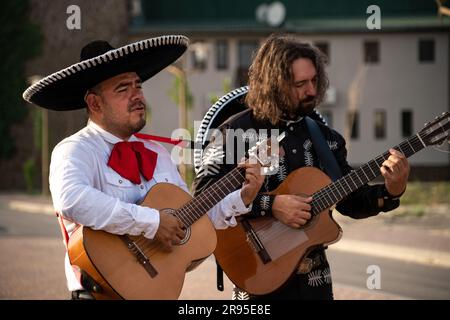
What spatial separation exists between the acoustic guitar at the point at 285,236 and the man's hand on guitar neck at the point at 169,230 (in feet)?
2.24

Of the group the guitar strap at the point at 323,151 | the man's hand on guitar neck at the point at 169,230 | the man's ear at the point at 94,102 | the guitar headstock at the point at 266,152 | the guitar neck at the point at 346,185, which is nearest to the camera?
the man's hand on guitar neck at the point at 169,230

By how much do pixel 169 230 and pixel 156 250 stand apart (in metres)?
0.14

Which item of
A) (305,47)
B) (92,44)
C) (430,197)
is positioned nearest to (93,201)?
(92,44)

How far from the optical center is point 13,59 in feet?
155

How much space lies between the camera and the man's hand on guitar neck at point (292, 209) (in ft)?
15.5

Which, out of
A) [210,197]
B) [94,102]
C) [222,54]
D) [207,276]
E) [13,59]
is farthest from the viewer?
[13,59]

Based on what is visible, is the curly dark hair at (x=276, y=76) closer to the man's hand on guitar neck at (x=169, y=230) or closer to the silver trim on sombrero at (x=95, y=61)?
the silver trim on sombrero at (x=95, y=61)

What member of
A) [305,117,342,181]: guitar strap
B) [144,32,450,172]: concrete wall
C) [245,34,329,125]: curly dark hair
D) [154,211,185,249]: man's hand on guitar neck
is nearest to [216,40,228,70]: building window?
[144,32,450,172]: concrete wall

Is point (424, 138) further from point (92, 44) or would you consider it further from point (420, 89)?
point (420, 89)

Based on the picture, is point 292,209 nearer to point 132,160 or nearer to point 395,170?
point 395,170

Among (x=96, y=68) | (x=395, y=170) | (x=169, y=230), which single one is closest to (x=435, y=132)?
(x=395, y=170)

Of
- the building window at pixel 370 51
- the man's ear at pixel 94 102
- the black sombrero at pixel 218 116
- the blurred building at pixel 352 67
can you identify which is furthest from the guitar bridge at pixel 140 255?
the building window at pixel 370 51

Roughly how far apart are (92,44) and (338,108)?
133ft

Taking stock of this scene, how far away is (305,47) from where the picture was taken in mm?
4926
